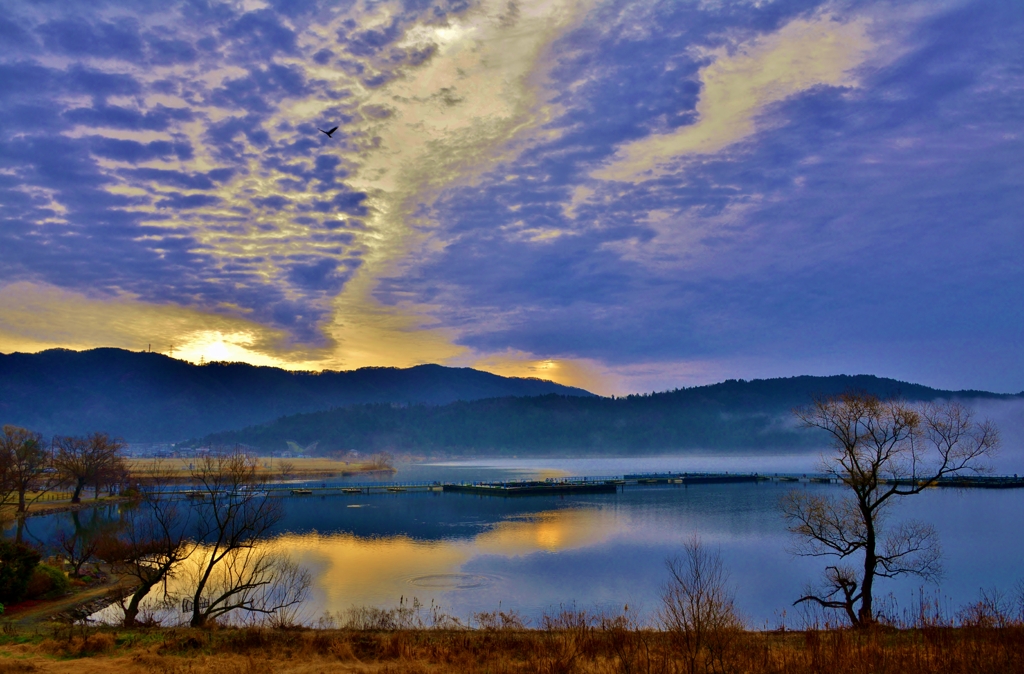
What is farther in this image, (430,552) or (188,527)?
(188,527)

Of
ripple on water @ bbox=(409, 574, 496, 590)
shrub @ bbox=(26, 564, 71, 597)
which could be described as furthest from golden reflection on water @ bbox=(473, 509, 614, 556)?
shrub @ bbox=(26, 564, 71, 597)

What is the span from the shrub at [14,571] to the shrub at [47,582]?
1.80 ft

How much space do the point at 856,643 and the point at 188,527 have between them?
70657mm

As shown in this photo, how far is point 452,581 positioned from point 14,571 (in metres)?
22.7

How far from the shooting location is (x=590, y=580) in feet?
136

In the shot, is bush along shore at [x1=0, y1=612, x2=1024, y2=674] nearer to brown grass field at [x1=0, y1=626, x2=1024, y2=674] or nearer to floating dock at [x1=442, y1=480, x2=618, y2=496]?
brown grass field at [x1=0, y1=626, x2=1024, y2=674]

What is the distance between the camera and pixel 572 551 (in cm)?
5391

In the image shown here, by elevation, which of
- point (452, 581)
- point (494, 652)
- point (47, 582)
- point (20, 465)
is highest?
point (20, 465)

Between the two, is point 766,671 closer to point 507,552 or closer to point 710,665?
point 710,665

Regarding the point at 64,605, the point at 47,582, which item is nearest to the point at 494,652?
the point at 64,605

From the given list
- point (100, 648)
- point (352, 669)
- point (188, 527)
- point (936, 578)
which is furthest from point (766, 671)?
point (188, 527)

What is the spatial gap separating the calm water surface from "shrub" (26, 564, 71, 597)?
12431 mm

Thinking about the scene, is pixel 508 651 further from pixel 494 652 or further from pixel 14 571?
pixel 14 571

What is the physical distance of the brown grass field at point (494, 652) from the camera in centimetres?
1584
